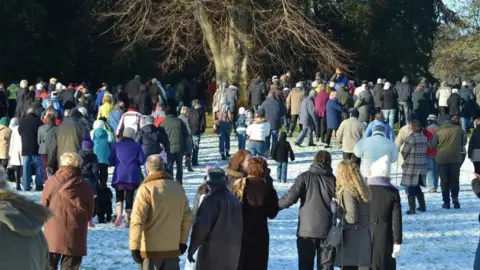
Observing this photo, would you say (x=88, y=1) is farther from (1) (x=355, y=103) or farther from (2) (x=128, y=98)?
(1) (x=355, y=103)

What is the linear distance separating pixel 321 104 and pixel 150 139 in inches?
410

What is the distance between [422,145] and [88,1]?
2430 cm

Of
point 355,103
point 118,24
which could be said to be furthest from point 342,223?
point 118,24

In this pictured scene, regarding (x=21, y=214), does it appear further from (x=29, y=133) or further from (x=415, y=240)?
(x=29, y=133)

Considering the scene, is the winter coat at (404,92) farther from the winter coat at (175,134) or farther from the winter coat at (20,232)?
the winter coat at (20,232)

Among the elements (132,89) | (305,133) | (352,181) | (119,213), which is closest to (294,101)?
(305,133)

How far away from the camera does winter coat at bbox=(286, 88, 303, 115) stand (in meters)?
26.2

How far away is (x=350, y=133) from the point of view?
19516mm

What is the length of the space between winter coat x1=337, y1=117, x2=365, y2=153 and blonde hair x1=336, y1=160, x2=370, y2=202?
10.2 metres

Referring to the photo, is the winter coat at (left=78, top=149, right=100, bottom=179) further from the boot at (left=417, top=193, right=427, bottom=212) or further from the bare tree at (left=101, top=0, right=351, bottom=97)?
the bare tree at (left=101, top=0, right=351, bottom=97)

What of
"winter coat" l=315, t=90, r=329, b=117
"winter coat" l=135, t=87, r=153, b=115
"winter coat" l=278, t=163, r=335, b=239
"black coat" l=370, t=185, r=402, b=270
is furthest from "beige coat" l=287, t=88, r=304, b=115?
"black coat" l=370, t=185, r=402, b=270

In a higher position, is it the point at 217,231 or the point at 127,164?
the point at 127,164

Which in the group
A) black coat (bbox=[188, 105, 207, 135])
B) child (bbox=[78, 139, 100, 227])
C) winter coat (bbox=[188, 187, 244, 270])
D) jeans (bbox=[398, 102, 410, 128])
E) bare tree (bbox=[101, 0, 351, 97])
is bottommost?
winter coat (bbox=[188, 187, 244, 270])

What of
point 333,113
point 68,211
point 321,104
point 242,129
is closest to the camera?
point 68,211
